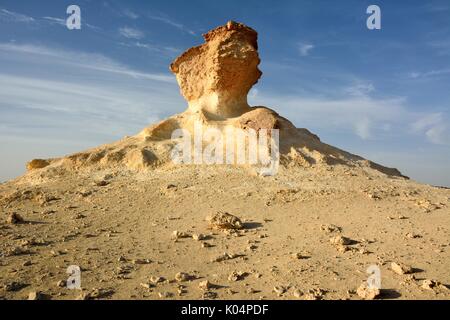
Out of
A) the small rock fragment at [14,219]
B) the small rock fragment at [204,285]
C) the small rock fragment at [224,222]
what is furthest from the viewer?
the small rock fragment at [14,219]

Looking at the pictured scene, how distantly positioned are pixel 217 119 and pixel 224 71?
2.17 meters

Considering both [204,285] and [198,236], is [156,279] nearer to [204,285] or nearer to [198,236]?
[204,285]

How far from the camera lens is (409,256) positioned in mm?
7395

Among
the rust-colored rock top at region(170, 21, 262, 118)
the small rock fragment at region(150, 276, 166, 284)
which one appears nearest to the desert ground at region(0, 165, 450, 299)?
the small rock fragment at region(150, 276, 166, 284)

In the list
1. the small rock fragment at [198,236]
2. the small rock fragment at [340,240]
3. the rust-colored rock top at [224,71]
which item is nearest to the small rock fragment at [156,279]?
the small rock fragment at [198,236]

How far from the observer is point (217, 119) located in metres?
16.2

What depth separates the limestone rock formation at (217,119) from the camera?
14305 millimetres

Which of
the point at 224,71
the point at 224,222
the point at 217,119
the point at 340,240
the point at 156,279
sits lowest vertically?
the point at 156,279

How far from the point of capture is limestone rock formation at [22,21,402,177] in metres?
14.3

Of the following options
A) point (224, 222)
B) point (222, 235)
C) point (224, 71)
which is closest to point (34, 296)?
point (222, 235)

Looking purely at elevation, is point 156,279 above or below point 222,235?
below

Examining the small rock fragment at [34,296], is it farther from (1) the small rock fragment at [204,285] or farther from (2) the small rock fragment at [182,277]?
(1) the small rock fragment at [204,285]
